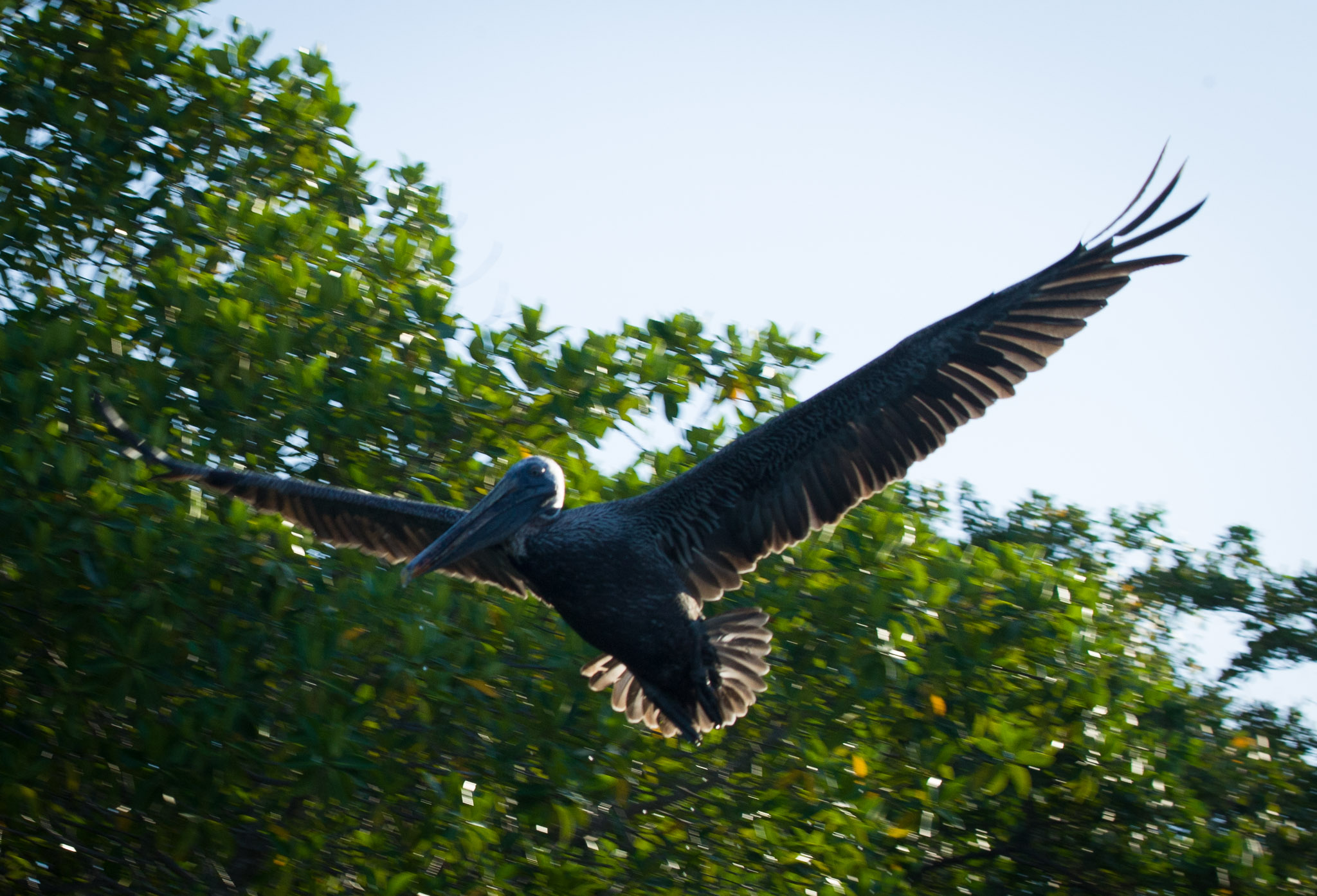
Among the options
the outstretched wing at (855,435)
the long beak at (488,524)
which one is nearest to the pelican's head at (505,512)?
the long beak at (488,524)

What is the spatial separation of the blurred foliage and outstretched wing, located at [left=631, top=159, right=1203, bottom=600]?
22 centimetres

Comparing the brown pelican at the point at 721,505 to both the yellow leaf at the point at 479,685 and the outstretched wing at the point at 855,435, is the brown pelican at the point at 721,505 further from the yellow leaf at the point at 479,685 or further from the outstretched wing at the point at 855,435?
the yellow leaf at the point at 479,685

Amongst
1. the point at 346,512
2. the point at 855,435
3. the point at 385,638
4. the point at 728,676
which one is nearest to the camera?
the point at 385,638

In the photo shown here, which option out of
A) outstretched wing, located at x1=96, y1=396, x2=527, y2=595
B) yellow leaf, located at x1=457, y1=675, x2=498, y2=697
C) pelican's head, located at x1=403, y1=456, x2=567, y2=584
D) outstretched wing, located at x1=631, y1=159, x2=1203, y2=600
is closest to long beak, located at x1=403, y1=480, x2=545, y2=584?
pelican's head, located at x1=403, y1=456, x2=567, y2=584

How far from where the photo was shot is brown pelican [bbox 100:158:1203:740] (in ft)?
15.9

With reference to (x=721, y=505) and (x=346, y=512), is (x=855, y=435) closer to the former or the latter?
(x=721, y=505)

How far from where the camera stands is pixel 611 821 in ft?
14.5

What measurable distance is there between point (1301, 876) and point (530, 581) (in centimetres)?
399

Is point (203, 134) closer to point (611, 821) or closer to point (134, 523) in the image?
point (134, 523)

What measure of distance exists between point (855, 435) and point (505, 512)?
1.62 m

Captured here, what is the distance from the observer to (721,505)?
5.18 meters

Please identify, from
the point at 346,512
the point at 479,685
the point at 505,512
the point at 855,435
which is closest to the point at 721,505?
the point at 855,435

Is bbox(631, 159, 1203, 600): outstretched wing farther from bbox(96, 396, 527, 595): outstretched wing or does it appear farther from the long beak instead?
bbox(96, 396, 527, 595): outstretched wing

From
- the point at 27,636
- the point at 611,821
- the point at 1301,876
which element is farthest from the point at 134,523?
the point at 1301,876
